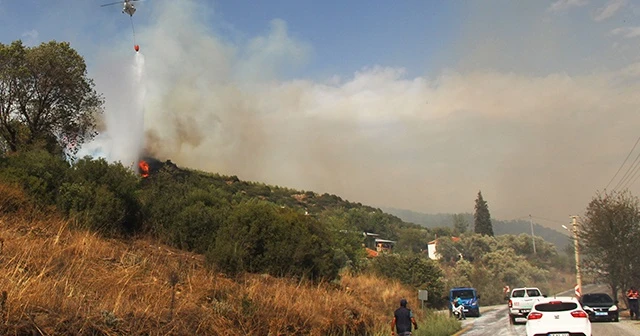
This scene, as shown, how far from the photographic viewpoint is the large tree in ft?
83.8

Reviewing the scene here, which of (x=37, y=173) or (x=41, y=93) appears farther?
(x=41, y=93)

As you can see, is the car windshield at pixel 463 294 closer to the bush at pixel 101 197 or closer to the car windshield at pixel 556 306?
the car windshield at pixel 556 306

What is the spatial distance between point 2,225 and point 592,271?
138 feet

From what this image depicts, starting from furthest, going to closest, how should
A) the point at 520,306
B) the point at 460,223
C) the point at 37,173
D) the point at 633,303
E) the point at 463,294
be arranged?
1. the point at 460,223
2. the point at 463,294
3. the point at 633,303
4. the point at 520,306
5. the point at 37,173

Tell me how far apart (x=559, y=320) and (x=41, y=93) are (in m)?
25.5

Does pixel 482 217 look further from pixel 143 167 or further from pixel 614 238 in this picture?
pixel 143 167

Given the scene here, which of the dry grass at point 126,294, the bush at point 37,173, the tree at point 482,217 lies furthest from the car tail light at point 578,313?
the tree at point 482,217

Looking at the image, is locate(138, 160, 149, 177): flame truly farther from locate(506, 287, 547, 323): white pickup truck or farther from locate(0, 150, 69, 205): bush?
locate(506, 287, 547, 323): white pickup truck

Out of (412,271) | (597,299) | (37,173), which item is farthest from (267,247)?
(412,271)

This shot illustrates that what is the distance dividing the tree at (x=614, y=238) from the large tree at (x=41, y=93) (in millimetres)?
37911

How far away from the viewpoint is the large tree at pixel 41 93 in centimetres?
2553

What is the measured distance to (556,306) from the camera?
51.8 feet

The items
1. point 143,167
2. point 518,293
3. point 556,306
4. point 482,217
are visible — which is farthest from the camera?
point 482,217

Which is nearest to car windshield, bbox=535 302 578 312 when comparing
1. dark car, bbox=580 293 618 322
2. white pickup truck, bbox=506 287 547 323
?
white pickup truck, bbox=506 287 547 323
